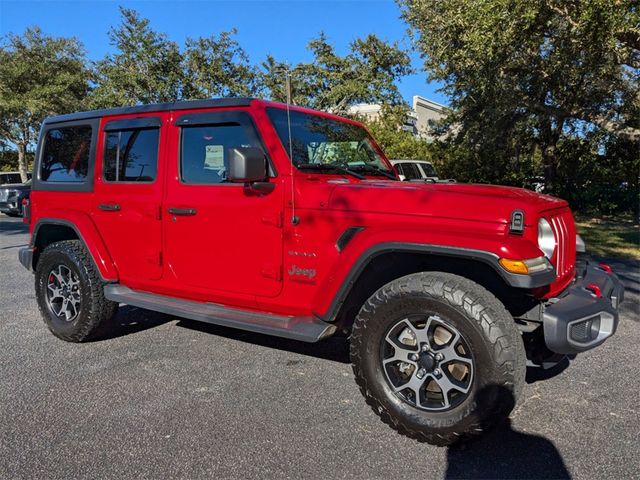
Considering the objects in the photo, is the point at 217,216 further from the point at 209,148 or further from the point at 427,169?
the point at 427,169

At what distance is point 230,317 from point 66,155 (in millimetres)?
2442

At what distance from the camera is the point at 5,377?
389 cm

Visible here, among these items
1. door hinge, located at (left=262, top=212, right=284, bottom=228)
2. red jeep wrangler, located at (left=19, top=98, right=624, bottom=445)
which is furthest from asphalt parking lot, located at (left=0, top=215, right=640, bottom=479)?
door hinge, located at (left=262, top=212, right=284, bottom=228)

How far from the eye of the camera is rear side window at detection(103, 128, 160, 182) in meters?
4.12

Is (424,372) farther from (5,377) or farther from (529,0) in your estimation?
(529,0)

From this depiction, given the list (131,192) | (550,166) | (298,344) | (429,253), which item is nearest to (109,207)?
(131,192)

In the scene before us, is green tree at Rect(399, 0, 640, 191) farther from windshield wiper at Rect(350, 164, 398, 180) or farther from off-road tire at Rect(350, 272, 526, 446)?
off-road tire at Rect(350, 272, 526, 446)

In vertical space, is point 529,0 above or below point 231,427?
above

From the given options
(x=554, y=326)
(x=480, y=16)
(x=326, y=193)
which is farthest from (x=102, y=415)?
(x=480, y=16)

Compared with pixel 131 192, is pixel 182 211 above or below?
below

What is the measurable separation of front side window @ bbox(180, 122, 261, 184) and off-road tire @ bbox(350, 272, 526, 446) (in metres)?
1.50

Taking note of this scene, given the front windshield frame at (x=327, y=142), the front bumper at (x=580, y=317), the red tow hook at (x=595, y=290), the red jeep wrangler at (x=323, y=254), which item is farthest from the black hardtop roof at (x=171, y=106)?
the red tow hook at (x=595, y=290)

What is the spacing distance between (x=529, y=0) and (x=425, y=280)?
23.9ft

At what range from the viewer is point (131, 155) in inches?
168
